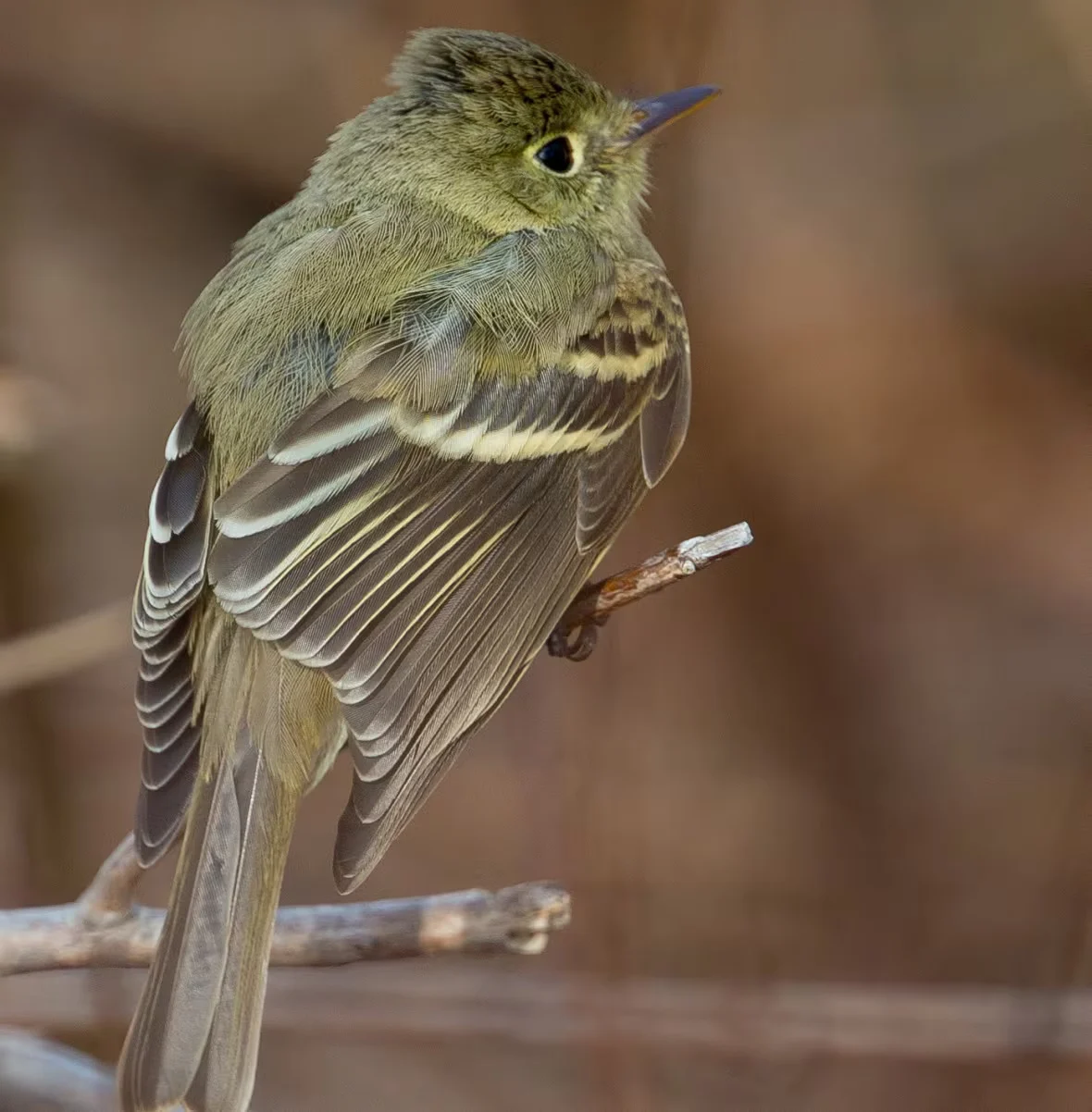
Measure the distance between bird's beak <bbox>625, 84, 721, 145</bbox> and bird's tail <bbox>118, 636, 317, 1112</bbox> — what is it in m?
1.27

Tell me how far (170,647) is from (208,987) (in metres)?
0.46

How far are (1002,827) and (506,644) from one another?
1.93 meters

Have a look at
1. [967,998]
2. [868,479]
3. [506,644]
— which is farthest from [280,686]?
[868,479]

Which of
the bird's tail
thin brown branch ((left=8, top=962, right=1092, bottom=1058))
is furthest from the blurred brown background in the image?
the bird's tail

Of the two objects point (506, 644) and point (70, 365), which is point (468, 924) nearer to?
point (506, 644)

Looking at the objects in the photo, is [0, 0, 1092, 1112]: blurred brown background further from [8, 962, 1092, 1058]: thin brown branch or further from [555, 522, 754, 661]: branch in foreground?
[555, 522, 754, 661]: branch in foreground

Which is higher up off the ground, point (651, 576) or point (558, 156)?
point (558, 156)

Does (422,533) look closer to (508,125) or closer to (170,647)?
(170,647)

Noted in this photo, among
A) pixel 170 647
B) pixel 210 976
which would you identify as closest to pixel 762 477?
pixel 170 647

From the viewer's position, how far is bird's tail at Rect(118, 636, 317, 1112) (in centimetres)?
161

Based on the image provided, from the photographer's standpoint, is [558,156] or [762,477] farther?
[762,477]

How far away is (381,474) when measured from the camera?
1.84 meters

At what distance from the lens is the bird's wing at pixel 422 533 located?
1716mm

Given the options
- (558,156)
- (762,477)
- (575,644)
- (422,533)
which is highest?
(558,156)
